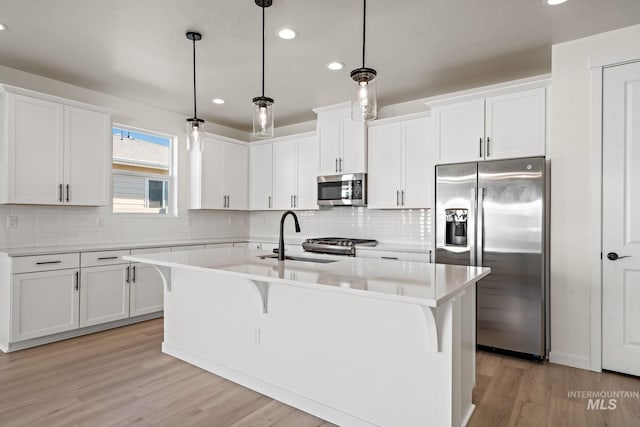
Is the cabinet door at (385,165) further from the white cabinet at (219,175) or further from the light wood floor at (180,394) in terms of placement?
the white cabinet at (219,175)

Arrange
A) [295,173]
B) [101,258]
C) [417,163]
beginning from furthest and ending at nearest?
1. [295,173]
2. [417,163]
3. [101,258]

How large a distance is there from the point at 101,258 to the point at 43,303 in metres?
0.63

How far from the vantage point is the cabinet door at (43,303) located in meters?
3.31

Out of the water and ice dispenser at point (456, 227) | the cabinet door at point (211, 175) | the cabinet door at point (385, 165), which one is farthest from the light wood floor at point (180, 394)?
the cabinet door at point (211, 175)

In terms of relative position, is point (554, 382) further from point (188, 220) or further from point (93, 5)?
point (188, 220)

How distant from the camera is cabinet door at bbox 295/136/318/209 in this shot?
5.14 m

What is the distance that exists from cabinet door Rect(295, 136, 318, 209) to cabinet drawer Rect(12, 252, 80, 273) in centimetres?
275

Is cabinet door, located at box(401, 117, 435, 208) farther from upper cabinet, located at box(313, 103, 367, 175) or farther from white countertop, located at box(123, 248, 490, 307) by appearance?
white countertop, located at box(123, 248, 490, 307)

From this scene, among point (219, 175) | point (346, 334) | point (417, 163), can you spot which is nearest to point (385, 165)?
point (417, 163)

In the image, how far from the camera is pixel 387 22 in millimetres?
2771

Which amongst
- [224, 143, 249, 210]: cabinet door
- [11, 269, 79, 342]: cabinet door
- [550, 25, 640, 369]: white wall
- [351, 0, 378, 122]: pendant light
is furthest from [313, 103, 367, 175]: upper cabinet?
[11, 269, 79, 342]: cabinet door

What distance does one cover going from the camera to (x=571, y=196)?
3068 millimetres

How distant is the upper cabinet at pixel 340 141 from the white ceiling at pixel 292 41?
0.44m

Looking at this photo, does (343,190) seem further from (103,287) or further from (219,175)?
(103,287)
